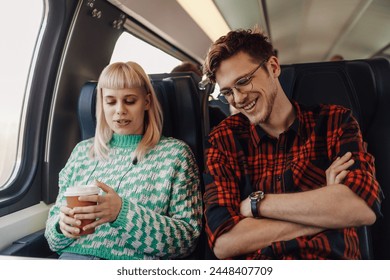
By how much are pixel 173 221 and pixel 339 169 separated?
0.47 metres

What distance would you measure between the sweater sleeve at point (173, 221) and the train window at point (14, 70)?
493mm

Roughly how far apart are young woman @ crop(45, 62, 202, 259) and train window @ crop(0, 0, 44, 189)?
7.5 inches

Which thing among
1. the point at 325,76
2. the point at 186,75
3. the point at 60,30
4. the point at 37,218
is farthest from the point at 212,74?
the point at 37,218

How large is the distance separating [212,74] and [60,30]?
652 mm

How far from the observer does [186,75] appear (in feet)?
4.16

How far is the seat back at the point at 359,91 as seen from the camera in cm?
107

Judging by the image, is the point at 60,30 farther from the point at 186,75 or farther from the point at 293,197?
the point at 293,197

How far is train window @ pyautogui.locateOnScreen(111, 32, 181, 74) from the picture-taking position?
1234 mm

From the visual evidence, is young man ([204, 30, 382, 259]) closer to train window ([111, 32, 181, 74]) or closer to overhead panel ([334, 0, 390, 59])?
train window ([111, 32, 181, 74])

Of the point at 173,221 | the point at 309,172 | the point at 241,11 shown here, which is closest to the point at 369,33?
the point at 241,11

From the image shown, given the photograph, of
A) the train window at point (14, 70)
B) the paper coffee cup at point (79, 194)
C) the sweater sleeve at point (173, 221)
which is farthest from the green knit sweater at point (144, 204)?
the train window at point (14, 70)

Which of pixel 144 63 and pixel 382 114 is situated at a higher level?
pixel 144 63

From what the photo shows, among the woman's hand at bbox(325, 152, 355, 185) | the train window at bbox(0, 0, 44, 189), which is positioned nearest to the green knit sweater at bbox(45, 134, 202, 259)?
the train window at bbox(0, 0, 44, 189)

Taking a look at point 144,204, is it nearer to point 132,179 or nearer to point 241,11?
point 132,179
